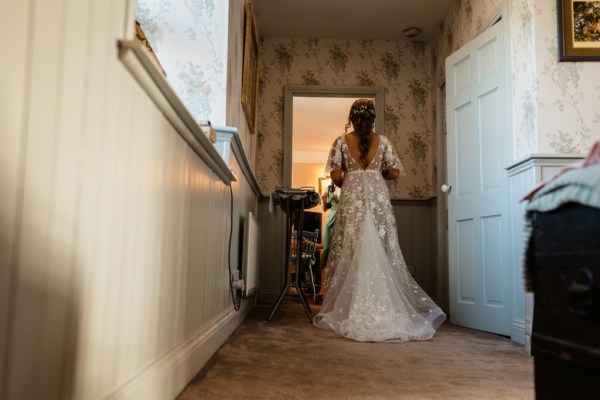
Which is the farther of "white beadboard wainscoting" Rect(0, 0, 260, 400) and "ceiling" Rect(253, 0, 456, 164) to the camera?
"ceiling" Rect(253, 0, 456, 164)

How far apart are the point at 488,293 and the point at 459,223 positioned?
61 cm

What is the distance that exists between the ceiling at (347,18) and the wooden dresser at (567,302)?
3884 mm

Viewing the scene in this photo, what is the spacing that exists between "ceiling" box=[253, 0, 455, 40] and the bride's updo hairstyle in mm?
1508

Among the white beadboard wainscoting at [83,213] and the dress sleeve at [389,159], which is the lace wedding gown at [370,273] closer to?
the dress sleeve at [389,159]

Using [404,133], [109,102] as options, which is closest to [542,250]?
[109,102]

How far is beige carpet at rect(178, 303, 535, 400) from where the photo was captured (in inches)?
59.8

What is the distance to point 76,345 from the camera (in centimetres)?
76

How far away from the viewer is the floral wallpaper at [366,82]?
495cm

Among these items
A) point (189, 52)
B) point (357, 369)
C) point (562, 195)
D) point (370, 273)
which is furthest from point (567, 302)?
point (189, 52)

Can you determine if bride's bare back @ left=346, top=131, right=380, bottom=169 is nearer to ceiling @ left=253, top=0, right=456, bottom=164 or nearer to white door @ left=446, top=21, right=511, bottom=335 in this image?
white door @ left=446, top=21, right=511, bottom=335

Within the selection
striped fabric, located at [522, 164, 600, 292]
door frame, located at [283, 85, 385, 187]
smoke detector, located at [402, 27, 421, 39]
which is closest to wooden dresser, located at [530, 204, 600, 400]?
striped fabric, located at [522, 164, 600, 292]

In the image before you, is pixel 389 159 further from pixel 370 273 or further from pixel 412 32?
pixel 412 32

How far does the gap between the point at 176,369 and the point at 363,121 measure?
7.69 ft

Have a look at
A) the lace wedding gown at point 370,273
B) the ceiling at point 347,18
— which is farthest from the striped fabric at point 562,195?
the ceiling at point 347,18
